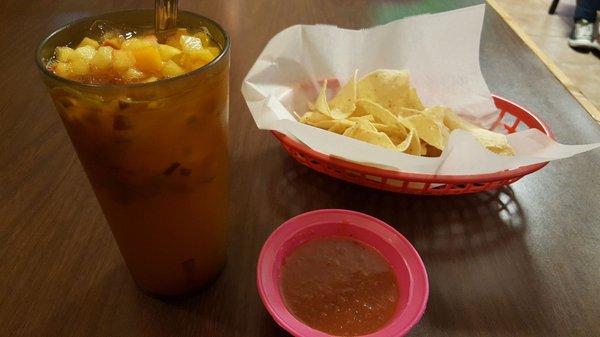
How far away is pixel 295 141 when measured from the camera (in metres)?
0.77

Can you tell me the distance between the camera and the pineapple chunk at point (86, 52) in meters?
0.44

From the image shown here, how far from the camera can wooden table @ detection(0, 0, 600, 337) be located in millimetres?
573

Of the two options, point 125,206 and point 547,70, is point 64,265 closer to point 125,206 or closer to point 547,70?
point 125,206

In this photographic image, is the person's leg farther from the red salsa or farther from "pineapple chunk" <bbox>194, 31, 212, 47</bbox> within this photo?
"pineapple chunk" <bbox>194, 31, 212, 47</bbox>

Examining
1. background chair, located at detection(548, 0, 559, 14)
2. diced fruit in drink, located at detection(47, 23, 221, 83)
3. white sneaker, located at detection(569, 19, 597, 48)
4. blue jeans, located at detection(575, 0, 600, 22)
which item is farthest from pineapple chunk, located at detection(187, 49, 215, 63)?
background chair, located at detection(548, 0, 559, 14)

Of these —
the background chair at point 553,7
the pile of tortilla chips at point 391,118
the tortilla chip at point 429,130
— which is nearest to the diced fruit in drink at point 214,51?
the pile of tortilla chips at point 391,118

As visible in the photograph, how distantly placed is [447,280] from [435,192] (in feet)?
0.55

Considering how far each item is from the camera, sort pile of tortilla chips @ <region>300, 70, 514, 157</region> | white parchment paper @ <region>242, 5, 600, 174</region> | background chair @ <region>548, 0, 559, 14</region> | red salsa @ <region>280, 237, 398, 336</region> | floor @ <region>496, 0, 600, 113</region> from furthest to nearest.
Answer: background chair @ <region>548, 0, 559, 14</region> → floor @ <region>496, 0, 600, 113</region> → white parchment paper @ <region>242, 5, 600, 174</region> → pile of tortilla chips @ <region>300, 70, 514, 157</region> → red salsa @ <region>280, 237, 398, 336</region>

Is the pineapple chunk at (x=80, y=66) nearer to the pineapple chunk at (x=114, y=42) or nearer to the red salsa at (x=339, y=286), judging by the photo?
the pineapple chunk at (x=114, y=42)

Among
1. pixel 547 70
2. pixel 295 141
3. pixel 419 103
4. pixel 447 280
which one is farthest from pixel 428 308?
pixel 547 70

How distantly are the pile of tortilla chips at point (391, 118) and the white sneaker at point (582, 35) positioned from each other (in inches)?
112

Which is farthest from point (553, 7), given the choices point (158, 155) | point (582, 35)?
point (158, 155)

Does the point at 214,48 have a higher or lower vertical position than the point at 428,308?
higher

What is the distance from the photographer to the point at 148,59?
0.44m
